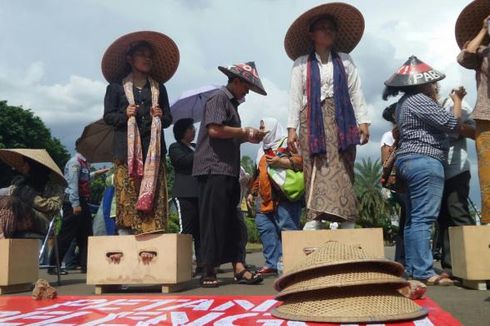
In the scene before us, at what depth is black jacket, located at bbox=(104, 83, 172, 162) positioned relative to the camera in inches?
166

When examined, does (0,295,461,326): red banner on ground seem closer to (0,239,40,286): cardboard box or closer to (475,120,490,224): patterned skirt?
(0,239,40,286): cardboard box

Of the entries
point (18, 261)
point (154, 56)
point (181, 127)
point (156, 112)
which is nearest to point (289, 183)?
point (181, 127)

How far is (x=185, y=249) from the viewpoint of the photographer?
4.16m

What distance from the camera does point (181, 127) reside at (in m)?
5.48

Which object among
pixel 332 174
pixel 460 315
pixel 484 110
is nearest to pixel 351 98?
pixel 332 174

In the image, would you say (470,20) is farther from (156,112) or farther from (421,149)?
(156,112)

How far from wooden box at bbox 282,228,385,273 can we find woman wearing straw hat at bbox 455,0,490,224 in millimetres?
853

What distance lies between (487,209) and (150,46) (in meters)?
2.99

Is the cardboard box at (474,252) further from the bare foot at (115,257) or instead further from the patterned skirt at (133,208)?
the bare foot at (115,257)

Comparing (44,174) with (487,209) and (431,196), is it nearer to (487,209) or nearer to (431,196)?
(431,196)

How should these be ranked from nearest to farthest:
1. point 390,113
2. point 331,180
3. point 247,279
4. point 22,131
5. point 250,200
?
→ point 331,180, point 247,279, point 390,113, point 250,200, point 22,131

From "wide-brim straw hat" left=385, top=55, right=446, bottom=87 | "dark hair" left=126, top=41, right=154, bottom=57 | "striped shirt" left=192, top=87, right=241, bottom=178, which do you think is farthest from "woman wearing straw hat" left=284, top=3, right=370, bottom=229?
"dark hair" left=126, top=41, right=154, bottom=57

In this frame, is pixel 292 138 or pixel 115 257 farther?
pixel 115 257

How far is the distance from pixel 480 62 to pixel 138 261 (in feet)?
9.84
